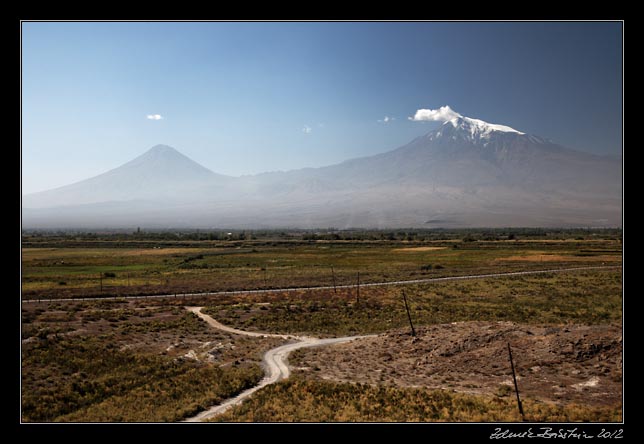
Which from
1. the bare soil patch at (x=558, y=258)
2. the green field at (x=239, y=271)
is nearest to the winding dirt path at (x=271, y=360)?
the green field at (x=239, y=271)

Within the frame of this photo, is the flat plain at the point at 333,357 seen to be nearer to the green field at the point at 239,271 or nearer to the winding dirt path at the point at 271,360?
the winding dirt path at the point at 271,360

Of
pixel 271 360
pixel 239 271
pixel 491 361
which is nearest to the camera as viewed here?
pixel 491 361

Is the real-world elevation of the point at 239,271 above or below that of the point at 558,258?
below

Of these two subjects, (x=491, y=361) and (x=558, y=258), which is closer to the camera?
(x=491, y=361)

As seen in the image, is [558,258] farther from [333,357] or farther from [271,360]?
[271,360]

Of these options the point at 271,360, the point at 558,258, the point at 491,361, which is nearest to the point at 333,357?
the point at 271,360

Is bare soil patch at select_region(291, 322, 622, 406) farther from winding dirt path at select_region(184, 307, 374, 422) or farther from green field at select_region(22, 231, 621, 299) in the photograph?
green field at select_region(22, 231, 621, 299)

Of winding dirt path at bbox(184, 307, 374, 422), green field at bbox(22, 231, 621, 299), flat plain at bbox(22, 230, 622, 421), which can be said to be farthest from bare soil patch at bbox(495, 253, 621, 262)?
winding dirt path at bbox(184, 307, 374, 422)
